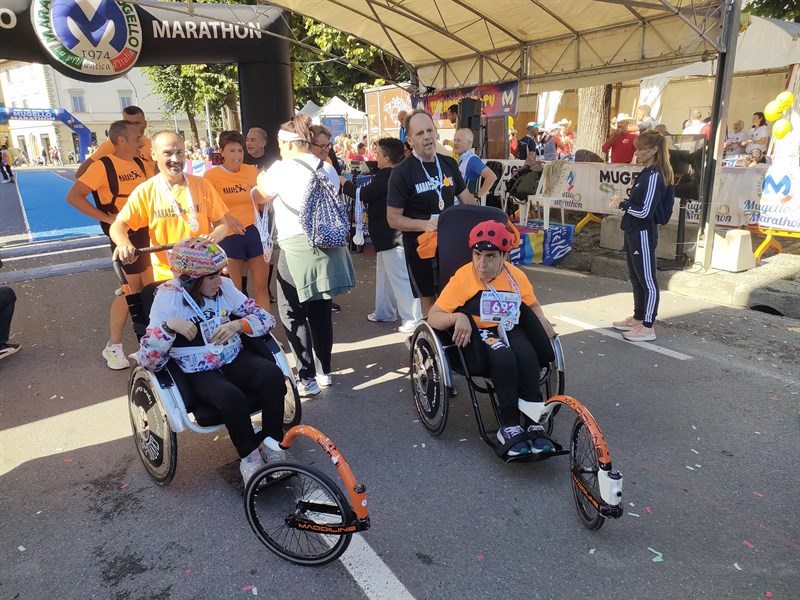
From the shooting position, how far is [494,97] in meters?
11.0

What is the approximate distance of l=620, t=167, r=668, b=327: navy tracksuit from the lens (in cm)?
504

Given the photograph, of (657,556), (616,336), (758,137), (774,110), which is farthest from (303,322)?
(758,137)

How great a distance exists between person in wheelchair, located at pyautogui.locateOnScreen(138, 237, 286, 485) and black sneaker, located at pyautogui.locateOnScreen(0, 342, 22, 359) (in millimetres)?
3227

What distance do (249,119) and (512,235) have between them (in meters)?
7.35

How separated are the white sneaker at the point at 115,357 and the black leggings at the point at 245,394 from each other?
7.52 feet

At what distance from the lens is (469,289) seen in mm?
3469

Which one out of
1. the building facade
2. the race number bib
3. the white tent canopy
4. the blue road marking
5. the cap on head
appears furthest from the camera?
the building facade

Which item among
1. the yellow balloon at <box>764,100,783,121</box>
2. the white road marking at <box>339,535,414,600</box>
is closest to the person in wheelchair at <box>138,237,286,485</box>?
the white road marking at <box>339,535,414,600</box>

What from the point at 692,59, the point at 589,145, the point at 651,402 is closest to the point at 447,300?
the point at 651,402

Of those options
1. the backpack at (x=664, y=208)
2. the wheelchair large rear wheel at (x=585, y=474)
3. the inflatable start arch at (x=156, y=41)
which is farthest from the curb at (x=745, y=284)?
the inflatable start arch at (x=156, y=41)

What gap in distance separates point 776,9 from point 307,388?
1663 cm

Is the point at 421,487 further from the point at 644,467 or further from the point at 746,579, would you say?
the point at 746,579

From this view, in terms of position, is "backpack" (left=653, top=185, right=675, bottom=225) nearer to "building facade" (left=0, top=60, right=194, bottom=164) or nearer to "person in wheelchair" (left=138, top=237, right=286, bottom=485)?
"person in wheelchair" (left=138, top=237, right=286, bottom=485)

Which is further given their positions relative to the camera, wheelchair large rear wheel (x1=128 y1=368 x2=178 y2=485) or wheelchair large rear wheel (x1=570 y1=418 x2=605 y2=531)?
wheelchair large rear wheel (x1=128 y1=368 x2=178 y2=485)
